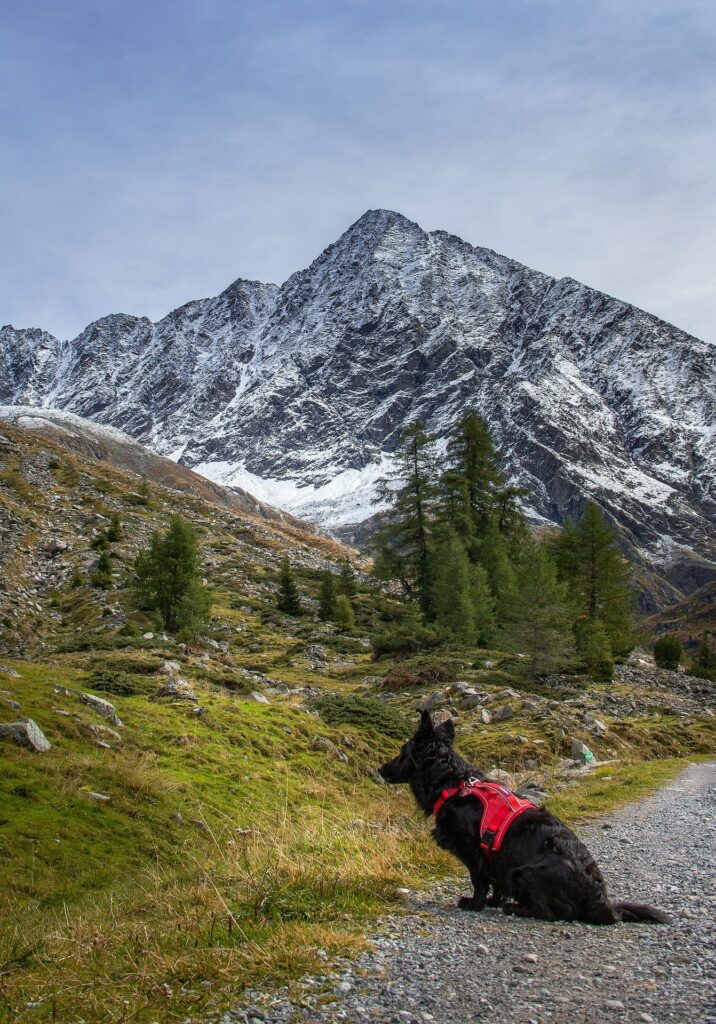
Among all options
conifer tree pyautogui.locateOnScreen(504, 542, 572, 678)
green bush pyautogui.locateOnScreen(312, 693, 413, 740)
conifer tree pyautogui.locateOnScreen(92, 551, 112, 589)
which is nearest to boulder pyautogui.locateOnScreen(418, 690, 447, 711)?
green bush pyautogui.locateOnScreen(312, 693, 413, 740)

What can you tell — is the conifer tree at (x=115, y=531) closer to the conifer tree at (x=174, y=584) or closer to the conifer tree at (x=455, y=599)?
the conifer tree at (x=174, y=584)

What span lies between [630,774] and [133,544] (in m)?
37.8

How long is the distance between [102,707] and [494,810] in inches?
293

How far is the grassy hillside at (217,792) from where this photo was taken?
3.73 m

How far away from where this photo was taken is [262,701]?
15219mm

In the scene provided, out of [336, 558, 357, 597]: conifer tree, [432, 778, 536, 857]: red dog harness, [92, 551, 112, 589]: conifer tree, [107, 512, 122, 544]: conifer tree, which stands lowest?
[432, 778, 536, 857]: red dog harness

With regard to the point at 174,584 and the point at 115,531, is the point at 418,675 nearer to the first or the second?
the point at 174,584

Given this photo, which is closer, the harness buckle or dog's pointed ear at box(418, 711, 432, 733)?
the harness buckle

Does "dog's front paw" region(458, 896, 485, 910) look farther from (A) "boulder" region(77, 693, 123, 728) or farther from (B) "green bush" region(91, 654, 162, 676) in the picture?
(B) "green bush" region(91, 654, 162, 676)

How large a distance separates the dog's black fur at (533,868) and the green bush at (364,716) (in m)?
9.96

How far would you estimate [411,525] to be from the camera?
3984 cm

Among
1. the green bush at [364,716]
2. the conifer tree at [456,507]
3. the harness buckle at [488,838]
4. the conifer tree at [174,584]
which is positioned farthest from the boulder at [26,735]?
the conifer tree at [456,507]

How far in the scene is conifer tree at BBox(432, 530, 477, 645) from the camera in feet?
103

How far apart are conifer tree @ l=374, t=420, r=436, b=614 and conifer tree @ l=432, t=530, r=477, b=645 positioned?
14.6 feet
